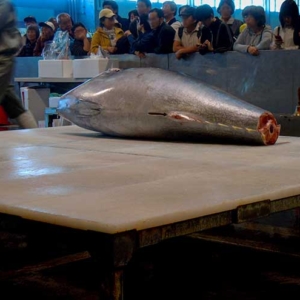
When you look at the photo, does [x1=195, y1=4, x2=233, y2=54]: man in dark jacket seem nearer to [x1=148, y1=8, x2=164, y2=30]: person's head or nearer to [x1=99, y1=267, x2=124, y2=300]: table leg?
[x1=148, y1=8, x2=164, y2=30]: person's head

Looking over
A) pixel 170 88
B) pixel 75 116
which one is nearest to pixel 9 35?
pixel 75 116

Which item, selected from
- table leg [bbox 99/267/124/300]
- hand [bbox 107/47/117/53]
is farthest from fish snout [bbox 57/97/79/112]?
hand [bbox 107/47/117/53]

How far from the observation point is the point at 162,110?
3746mm

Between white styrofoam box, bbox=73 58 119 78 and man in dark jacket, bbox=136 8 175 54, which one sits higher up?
man in dark jacket, bbox=136 8 175 54

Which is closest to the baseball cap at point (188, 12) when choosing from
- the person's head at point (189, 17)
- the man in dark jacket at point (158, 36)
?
the person's head at point (189, 17)

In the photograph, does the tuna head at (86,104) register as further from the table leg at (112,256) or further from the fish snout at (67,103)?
the table leg at (112,256)

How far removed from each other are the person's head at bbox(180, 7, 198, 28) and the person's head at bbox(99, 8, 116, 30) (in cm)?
164

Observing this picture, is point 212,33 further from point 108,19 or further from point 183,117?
point 183,117

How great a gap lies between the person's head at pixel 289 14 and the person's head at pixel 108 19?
287 cm

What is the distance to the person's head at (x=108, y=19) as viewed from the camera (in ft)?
33.0

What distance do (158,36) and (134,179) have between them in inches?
269

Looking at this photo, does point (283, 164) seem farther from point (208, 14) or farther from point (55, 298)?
point (208, 14)

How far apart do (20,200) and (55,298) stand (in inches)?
48.2

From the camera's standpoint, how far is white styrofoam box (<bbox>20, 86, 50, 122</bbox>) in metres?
9.52
